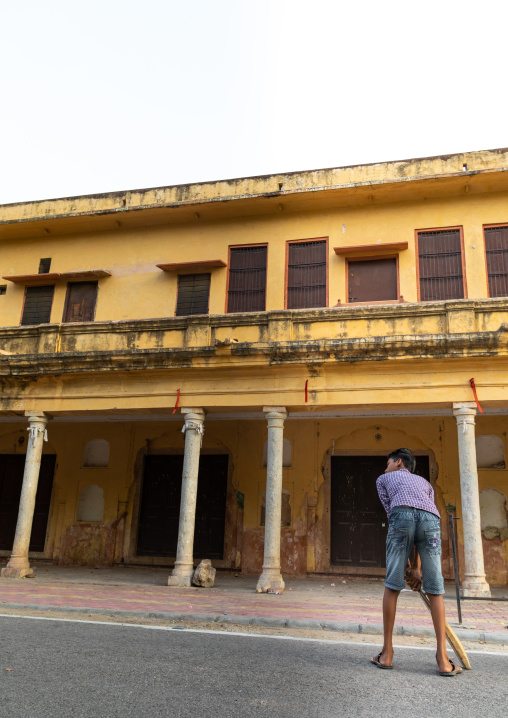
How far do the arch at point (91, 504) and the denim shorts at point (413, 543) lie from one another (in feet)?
36.9

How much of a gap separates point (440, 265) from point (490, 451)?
410cm

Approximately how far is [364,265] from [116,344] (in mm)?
5484

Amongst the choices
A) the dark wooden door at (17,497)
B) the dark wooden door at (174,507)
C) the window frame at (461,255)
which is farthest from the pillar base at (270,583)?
the dark wooden door at (17,497)

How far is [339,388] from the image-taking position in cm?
1088

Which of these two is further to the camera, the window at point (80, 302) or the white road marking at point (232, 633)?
the window at point (80, 302)

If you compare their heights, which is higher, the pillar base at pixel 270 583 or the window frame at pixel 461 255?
the window frame at pixel 461 255

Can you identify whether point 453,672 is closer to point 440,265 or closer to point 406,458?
point 406,458

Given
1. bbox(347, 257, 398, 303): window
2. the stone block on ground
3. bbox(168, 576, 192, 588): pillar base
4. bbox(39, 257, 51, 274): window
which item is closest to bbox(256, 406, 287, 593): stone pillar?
the stone block on ground

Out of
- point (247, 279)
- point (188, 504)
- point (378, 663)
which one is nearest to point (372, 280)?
point (247, 279)

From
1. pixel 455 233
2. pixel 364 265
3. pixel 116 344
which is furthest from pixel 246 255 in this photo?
pixel 455 233

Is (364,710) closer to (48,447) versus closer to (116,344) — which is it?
(116,344)

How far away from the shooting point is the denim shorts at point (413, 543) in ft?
15.5

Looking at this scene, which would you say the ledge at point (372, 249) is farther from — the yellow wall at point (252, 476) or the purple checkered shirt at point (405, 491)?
the purple checkered shirt at point (405, 491)

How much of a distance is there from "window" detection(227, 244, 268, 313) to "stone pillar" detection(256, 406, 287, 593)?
9.74 feet
